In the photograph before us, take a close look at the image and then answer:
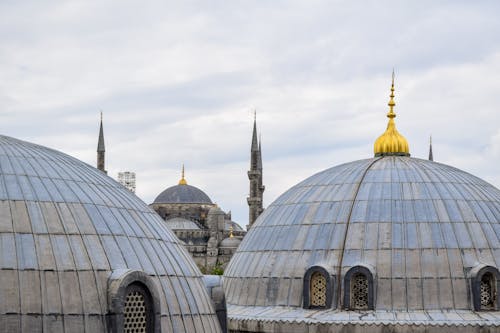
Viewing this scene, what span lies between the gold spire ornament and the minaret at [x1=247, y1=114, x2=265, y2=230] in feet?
273

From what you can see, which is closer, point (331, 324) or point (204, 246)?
point (331, 324)

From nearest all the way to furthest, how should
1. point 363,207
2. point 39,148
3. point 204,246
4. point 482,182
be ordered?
point 39,148 → point 363,207 → point 482,182 → point 204,246

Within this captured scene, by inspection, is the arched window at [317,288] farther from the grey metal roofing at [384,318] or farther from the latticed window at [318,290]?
the grey metal roofing at [384,318]

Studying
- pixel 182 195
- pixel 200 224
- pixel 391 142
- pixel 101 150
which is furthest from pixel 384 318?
pixel 182 195

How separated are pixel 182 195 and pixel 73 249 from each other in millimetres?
134813

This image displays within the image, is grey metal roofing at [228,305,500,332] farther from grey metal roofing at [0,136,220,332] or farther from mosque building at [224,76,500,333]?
grey metal roofing at [0,136,220,332]

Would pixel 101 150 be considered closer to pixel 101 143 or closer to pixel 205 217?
pixel 101 143

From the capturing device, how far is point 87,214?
2098cm

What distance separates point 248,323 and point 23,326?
47.9 feet

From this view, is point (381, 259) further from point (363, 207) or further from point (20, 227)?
point (20, 227)

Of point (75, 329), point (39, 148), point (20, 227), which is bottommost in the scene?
point (75, 329)

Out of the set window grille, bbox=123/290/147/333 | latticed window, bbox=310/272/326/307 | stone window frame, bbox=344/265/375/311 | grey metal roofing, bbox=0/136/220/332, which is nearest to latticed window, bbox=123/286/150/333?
window grille, bbox=123/290/147/333

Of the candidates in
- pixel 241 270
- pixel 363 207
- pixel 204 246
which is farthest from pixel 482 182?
pixel 204 246

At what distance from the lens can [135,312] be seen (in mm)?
20156
